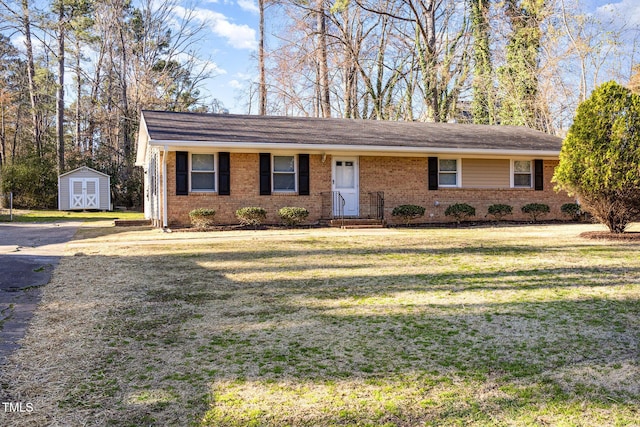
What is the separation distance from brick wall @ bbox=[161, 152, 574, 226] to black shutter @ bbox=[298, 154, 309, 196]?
0.55ft

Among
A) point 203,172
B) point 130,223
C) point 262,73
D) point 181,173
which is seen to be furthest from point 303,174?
point 262,73

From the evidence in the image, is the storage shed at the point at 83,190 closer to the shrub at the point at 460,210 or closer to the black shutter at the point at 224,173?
the black shutter at the point at 224,173

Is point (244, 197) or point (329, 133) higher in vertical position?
point (329, 133)

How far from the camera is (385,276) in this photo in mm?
6535

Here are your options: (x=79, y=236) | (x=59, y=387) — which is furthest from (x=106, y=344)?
(x=79, y=236)

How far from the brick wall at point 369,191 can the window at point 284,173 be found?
33 centimetres

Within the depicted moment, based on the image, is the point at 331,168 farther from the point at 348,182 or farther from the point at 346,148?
the point at 346,148

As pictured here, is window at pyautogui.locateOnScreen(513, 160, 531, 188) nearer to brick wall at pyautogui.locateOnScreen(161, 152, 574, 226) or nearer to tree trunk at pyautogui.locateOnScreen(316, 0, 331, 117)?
brick wall at pyautogui.locateOnScreen(161, 152, 574, 226)

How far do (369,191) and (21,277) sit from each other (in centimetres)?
1129

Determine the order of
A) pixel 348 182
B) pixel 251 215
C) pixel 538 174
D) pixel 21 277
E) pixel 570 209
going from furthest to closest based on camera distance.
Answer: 1. pixel 538 174
2. pixel 570 209
3. pixel 348 182
4. pixel 251 215
5. pixel 21 277

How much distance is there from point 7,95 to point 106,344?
3651cm

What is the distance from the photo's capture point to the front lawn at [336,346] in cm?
268

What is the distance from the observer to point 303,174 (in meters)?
15.3

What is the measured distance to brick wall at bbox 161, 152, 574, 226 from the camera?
1452 centimetres
